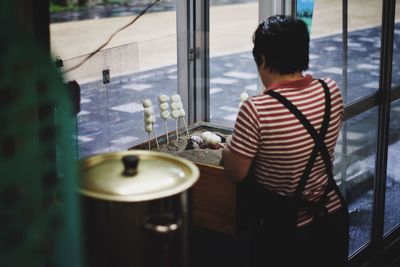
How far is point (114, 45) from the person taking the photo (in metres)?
3.32

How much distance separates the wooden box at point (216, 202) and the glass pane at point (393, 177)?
184 cm

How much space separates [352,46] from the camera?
3.95 meters

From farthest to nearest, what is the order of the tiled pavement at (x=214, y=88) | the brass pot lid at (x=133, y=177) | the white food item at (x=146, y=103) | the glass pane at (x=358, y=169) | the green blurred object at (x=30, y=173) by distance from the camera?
1. the glass pane at (x=358, y=169)
2. the white food item at (x=146, y=103)
3. the tiled pavement at (x=214, y=88)
4. the brass pot lid at (x=133, y=177)
5. the green blurred object at (x=30, y=173)

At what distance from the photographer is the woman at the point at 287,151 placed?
7.86 ft

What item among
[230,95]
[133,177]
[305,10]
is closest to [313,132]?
[133,177]

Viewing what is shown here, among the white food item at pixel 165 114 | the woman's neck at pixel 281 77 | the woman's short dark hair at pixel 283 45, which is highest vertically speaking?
the woman's short dark hair at pixel 283 45

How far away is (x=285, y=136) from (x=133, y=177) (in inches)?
30.7

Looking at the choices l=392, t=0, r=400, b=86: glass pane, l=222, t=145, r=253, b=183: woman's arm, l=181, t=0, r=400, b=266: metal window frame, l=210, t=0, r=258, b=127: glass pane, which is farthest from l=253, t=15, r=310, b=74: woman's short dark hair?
l=392, t=0, r=400, b=86: glass pane

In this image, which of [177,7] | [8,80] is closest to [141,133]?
[177,7]

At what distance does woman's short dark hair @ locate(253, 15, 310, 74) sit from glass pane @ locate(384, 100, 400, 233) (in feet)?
7.32

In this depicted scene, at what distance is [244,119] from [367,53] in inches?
78.2

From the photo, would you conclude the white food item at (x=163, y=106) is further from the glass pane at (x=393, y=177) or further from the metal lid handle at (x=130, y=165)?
the glass pane at (x=393, y=177)

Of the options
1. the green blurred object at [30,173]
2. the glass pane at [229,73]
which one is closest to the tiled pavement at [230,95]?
the glass pane at [229,73]

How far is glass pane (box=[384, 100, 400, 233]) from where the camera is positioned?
15.0 ft
